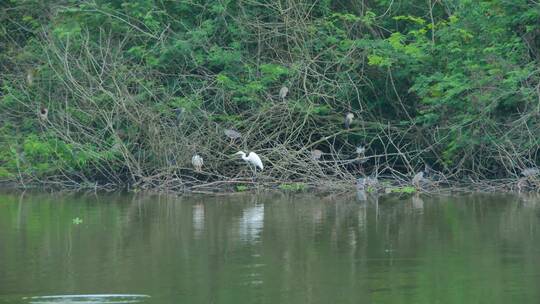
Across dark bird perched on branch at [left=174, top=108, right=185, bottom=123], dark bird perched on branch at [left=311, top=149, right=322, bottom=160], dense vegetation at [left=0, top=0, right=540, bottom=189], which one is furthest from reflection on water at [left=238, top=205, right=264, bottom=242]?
dark bird perched on branch at [left=174, top=108, right=185, bottom=123]

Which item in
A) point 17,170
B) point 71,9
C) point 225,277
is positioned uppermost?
point 71,9

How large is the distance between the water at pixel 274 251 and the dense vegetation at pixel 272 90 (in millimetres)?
2227

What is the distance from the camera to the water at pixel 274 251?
34.7 ft

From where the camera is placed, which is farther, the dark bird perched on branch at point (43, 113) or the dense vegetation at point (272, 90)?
the dark bird perched on branch at point (43, 113)

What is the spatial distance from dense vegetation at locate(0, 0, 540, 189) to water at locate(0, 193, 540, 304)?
7.31 ft

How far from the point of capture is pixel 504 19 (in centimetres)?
2125

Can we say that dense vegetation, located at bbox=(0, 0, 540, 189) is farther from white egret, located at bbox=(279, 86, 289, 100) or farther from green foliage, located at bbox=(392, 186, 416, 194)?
green foliage, located at bbox=(392, 186, 416, 194)

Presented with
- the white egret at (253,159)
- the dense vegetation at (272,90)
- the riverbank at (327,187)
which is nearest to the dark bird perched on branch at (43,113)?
the dense vegetation at (272,90)

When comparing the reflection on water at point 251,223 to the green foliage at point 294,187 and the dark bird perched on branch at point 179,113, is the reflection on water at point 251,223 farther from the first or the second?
the dark bird perched on branch at point 179,113

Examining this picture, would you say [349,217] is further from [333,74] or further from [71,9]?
[71,9]

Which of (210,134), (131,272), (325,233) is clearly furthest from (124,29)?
(131,272)

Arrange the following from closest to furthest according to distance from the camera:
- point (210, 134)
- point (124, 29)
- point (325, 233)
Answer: point (325, 233)
point (210, 134)
point (124, 29)

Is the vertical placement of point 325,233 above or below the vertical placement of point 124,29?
below

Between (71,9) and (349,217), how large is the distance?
9297 mm
